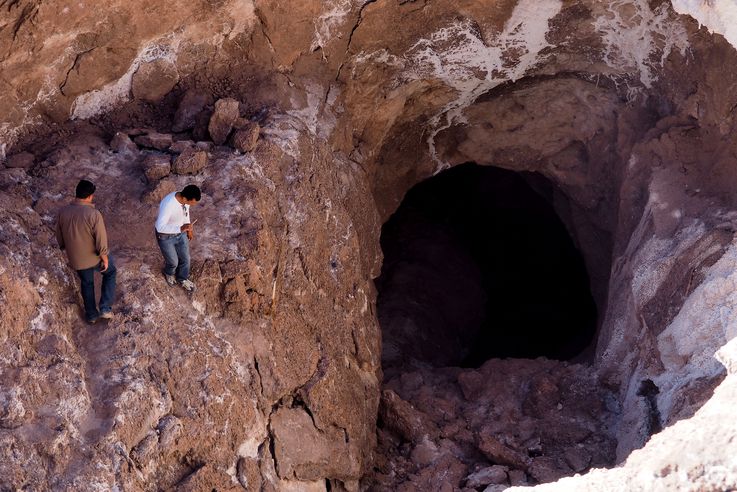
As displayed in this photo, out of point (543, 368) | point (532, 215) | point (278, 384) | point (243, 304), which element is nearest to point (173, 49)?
point (243, 304)

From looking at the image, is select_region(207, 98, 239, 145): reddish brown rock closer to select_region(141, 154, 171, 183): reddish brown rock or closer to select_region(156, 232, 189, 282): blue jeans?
select_region(141, 154, 171, 183): reddish brown rock

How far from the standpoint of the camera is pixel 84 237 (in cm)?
434

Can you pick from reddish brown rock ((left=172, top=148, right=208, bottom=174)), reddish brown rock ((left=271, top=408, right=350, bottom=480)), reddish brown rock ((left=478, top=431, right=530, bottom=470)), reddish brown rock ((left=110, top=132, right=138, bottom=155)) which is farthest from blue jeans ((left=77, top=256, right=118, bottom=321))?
reddish brown rock ((left=478, top=431, right=530, bottom=470))

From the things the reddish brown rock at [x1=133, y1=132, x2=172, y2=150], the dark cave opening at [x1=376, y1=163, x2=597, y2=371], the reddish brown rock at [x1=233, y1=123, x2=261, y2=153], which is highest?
the reddish brown rock at [x1=233, y1=123, x2=261, y2=153]

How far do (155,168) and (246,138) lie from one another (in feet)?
2.00

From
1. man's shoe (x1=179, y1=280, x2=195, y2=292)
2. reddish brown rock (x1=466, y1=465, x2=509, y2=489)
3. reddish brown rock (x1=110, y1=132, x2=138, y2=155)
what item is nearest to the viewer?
man's shoe (x1=179, y1=280, x2=195, y2=292)

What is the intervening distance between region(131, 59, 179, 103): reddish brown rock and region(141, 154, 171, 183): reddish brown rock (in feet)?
2.10

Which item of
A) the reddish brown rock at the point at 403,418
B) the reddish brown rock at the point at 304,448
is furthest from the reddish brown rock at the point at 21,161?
the reddish brown rock at the point at 403,418

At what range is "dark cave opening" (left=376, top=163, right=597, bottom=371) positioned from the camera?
8992 mm

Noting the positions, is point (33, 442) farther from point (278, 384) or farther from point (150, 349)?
point (278, 384)

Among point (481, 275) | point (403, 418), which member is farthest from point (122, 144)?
point (481, 275)

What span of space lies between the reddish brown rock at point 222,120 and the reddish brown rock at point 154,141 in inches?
10.9

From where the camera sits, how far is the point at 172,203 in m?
4.61

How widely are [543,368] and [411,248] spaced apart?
3.25 m
